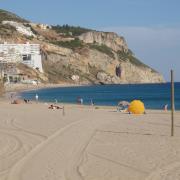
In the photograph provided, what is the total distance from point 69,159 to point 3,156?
178cm

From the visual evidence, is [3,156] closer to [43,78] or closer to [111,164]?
[111,164]

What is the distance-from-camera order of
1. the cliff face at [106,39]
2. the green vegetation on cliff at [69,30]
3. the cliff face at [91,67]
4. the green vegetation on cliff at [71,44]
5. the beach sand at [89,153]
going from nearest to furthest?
the beach sand at [89,153], the cliff face at [91,67], the green vegetation on cliff at [71,44], the cliff face at [106,39], the green vegetation on cliff at [69,30]

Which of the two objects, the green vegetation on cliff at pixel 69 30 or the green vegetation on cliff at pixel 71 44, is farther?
the green vegetation on cliff at pixel 69 30

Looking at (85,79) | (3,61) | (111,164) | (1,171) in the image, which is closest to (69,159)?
(111,164)

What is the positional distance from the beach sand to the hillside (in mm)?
109529

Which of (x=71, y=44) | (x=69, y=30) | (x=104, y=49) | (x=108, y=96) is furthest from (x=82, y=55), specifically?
(x=108, y=96)


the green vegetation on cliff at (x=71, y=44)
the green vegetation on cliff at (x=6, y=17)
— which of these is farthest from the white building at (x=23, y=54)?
the green vegetation on cliff at (x=6, y=17)

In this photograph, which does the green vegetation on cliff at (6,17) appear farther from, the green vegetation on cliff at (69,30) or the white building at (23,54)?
the white building at (23,54)

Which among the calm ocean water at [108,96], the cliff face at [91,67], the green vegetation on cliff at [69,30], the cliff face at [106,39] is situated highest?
the green vegetation on cliff at [69,30]

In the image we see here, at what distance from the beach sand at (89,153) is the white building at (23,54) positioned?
343 feet

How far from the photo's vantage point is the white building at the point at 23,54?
123m

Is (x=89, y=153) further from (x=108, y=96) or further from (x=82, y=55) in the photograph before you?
(x=82, y=55)

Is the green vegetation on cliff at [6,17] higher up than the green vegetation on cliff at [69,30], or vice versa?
the green vegetation on cliff at [6,17]

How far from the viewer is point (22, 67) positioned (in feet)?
401
